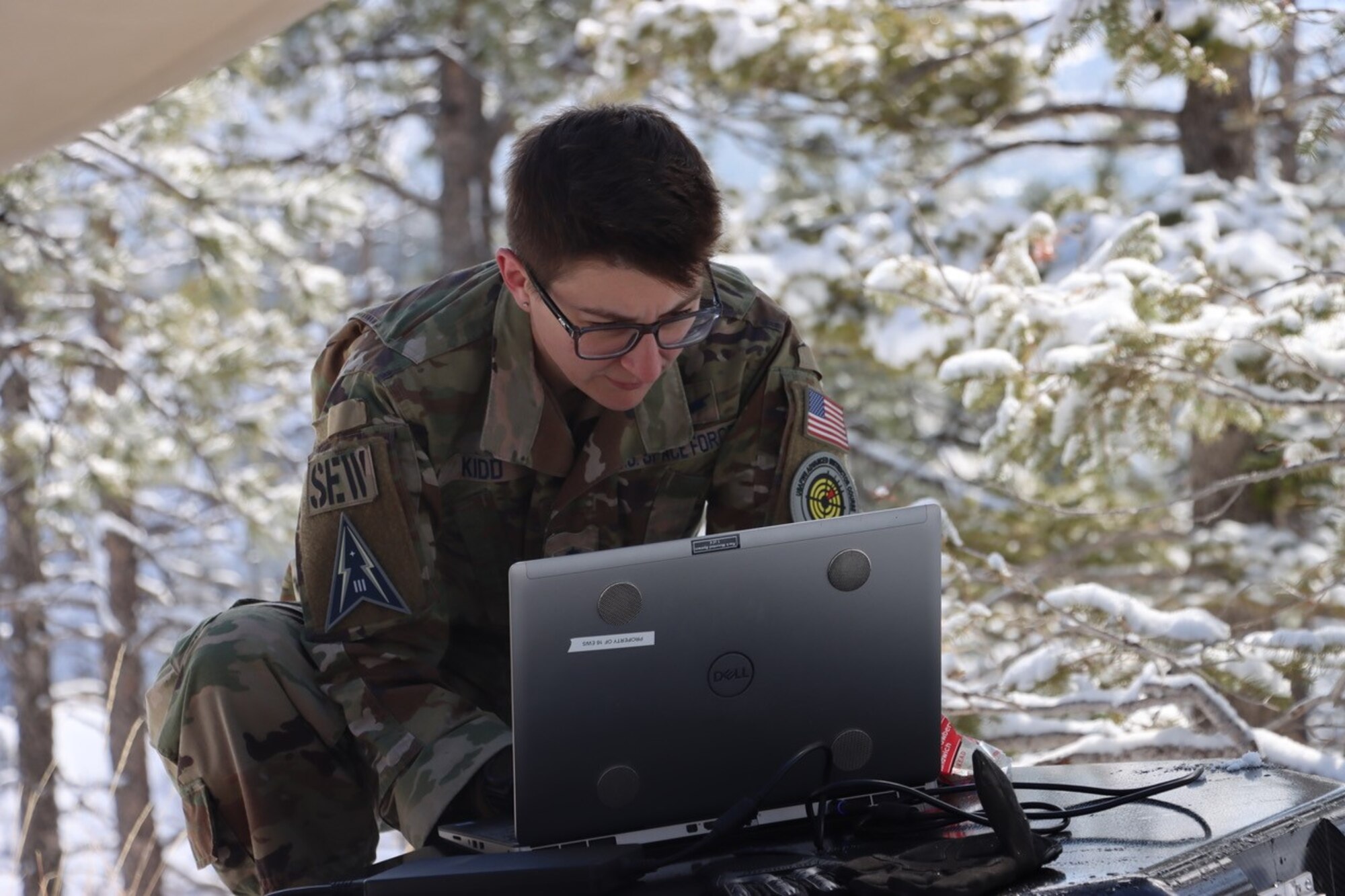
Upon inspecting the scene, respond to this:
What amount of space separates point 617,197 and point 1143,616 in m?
1.90

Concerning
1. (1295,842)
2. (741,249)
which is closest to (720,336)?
(1295,842)

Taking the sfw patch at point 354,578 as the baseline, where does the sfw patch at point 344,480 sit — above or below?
above

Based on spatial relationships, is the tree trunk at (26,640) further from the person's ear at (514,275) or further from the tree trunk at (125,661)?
the person's ear at (514,275)

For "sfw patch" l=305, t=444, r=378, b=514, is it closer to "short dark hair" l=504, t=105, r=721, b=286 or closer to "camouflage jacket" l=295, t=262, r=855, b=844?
"camouflage jacket" l=295, t=262, r=855, b=844

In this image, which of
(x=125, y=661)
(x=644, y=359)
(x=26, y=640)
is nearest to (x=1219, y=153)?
(x=644, y=359)

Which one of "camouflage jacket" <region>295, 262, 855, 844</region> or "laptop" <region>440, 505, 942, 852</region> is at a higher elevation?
"camouflage jacket" <region>295, 262, 855, 844</region>

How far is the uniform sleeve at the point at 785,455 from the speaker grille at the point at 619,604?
745mm

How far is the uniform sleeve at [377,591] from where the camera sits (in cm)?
188

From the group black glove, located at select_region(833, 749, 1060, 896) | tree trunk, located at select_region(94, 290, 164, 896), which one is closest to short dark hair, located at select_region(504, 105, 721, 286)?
black glove, located at select_region(833, 749, 1060, 896)

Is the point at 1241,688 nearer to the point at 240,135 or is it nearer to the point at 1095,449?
the point at 1095,449

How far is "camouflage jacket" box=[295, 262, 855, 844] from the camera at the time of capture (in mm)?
1965

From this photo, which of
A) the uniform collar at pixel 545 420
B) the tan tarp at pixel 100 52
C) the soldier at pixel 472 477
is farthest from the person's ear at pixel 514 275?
the tan tarp at pixel 100 52

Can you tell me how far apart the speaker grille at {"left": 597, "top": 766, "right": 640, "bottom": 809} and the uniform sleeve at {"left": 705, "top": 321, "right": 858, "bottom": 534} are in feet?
2.45

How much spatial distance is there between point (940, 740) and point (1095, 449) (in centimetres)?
187
